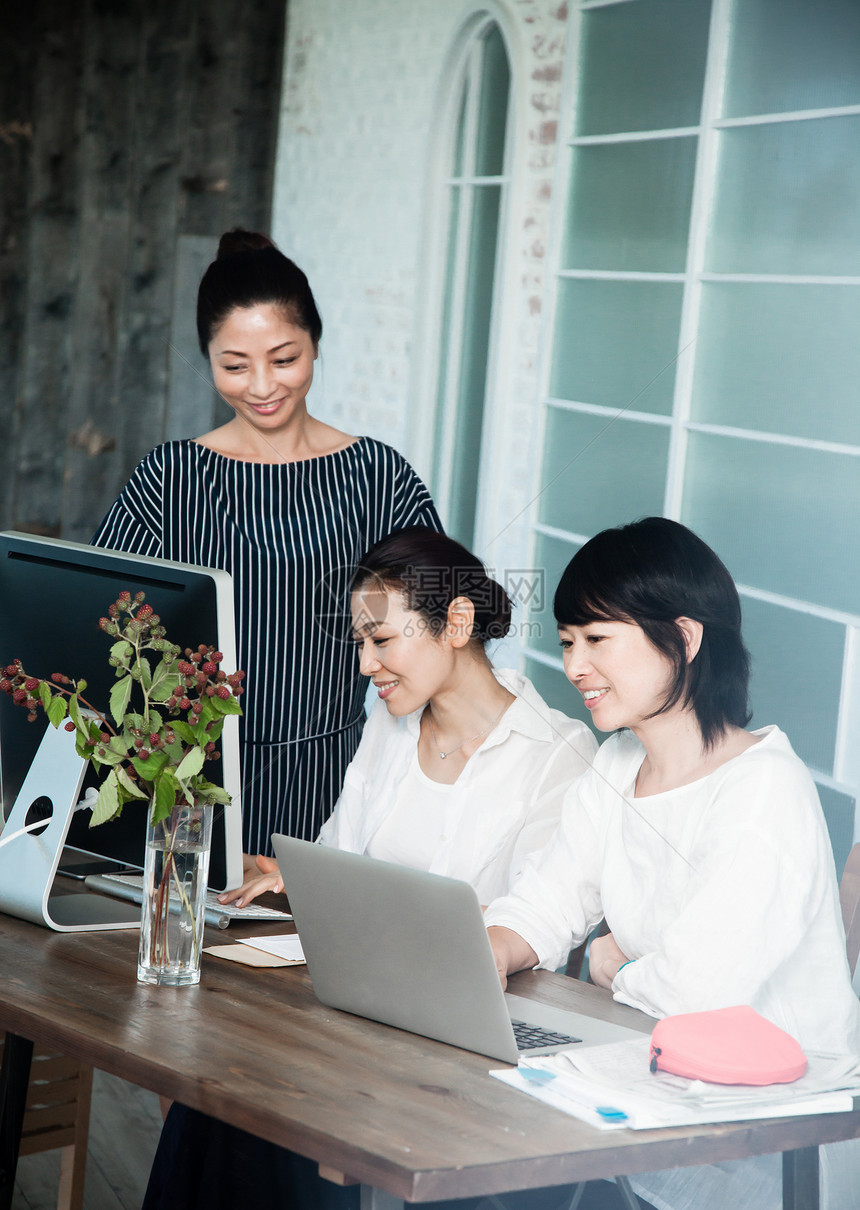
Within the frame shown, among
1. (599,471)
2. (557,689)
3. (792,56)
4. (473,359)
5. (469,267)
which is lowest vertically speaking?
(557,689)

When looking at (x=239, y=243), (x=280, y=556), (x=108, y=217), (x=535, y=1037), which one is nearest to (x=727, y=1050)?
(x=535, y=1037)

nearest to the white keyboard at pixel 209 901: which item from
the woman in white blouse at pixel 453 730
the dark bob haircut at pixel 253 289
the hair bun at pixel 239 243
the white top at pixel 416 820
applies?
the woman in white blouse at pixel 453 730

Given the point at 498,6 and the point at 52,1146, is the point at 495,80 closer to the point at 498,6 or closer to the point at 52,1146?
the point at 498,6

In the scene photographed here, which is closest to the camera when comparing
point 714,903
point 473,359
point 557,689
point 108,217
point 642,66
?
point 714,903

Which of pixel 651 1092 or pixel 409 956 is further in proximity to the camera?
pixel 409 956

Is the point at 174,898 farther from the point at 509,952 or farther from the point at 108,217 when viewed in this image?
the point at 108,217

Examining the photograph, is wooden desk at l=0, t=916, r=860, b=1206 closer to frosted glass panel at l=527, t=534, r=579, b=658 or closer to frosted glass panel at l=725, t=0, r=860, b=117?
frosted glass panel at l=725, t=0, r=860, b=117

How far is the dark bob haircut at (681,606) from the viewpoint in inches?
63.1

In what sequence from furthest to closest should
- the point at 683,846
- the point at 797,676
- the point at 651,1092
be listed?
the point at 797,676 < the point at 683,846 < the point at 651,1092

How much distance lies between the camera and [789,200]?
8.39 feet

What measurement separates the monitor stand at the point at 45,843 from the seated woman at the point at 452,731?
0.99ft

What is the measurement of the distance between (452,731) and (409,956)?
0.75m

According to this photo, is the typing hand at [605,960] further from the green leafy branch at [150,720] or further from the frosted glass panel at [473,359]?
the frosted glass panel at [473,359]

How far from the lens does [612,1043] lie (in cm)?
131
